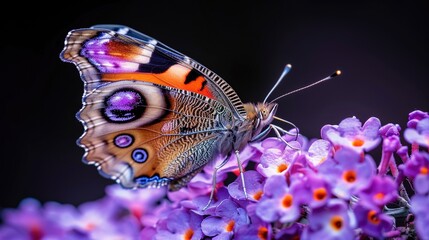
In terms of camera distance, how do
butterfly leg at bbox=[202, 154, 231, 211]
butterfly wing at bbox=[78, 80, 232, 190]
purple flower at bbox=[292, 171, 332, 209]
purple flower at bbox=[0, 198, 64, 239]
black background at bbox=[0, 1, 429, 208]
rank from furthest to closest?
black background at bbox=[0, 1, 429, 208] < butterfly wing at bbox=[78, 80, 232, 190] < butterfly leg at bbox=[202, 154, 231, 211] < purple flower at bbox=[0, 198, 64, 239] < purple flower at bbox=[292, 171, 332, 209]

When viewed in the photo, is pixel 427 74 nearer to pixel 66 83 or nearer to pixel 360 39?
pixel 360 39

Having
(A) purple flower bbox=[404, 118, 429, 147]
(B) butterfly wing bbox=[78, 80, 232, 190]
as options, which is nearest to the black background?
(B) butterfly wing bbox=[78, 80, 232, 190]

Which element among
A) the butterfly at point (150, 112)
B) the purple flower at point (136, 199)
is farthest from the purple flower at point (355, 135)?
the purple flower at point (136, 199)

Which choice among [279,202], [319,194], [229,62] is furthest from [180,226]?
[229,62]

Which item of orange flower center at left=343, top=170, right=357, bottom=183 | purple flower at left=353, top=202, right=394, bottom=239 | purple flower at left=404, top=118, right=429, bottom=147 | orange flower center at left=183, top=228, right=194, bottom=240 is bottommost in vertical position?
orange flower center at left=183, top=228, right=194, bottom=240

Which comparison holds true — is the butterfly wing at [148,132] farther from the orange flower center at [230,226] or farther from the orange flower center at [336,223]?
the orange flower center at [336,223]

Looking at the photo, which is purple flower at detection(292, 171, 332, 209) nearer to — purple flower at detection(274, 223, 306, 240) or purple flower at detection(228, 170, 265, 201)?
purple flower at detection(274, 223, 306, 240)

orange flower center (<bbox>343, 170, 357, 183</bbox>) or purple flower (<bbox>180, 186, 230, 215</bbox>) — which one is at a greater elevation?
orange flower center (<bbox>343, 170, 357, 183</bbox>)
